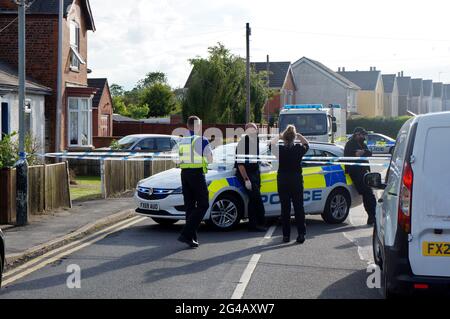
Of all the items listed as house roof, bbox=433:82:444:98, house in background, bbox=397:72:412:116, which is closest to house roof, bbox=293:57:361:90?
house in background, bbox=397:72:412:116

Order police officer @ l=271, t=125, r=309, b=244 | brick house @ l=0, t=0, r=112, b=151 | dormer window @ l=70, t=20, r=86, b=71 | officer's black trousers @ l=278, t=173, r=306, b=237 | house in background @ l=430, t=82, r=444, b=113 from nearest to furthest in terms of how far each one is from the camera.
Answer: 1. police officer @ l=271, t=125, r=309, b=244
2. officer's black trousers @ l=278, t=173, r=306, b=237
3. brick house @ l=0, t=0, r=112, b=151
4. dormer window @ l=70, t=20, r=86, b=71
5. house in background @ l=430, t=82, r=444, b=113

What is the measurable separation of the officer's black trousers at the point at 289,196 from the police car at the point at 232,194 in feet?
4.44

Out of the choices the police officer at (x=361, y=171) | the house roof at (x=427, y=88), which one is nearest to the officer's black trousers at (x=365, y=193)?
the police officer at (x=361, y=171)

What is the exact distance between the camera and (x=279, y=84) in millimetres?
65062

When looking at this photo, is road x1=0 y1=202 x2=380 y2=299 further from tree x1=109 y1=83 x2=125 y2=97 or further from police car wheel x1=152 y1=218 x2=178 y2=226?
tree x1=109 y1=83 x2=125 y2=97

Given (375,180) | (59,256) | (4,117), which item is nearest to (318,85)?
(4,117)

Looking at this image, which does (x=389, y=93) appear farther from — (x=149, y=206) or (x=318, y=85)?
(x=149, y=206)

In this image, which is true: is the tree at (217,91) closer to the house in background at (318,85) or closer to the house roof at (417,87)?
the house in background at (318,85)

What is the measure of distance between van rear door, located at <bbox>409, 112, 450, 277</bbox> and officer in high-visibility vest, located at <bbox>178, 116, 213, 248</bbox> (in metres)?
4.79

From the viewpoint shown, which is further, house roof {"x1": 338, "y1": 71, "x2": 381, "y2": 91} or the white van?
house roof {"x1": 338, "y1": 71, "x2": 381, "y2": 91}

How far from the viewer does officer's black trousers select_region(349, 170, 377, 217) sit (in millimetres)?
13008

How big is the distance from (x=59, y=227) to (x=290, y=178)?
167 inches

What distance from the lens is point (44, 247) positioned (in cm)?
A: 1033

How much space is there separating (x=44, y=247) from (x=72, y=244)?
723mm
